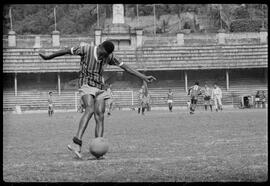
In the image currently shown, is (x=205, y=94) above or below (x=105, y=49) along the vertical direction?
below

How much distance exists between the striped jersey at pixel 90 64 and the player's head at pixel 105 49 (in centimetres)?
6

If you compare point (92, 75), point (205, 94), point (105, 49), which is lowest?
point (205, 94)

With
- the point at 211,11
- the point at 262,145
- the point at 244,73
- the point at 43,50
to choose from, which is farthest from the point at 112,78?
the point at 211,11

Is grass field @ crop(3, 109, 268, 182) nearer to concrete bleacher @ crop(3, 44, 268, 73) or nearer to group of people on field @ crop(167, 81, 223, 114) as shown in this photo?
group of people on field @ crop(167, 81, 223, 114)

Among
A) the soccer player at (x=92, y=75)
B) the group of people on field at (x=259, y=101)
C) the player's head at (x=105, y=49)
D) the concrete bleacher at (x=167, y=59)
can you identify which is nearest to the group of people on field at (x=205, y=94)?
the group of people on field at (x=259, y=101)

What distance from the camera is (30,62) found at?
174 ft

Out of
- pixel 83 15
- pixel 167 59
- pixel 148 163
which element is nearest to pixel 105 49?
pixel 148 163

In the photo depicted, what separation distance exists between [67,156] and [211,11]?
92.0 metres

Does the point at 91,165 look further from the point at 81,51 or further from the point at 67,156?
the point at 81,51

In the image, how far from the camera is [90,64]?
918cm

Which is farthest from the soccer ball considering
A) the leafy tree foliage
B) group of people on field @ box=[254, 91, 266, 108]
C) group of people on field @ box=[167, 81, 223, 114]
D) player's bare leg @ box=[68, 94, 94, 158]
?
the leafy tree foliage

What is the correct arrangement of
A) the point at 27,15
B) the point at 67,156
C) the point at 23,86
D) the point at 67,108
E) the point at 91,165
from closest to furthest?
the point at 91,165
the point at 67,156
the point at 67,108
the point at 23,86
the point at 27,15

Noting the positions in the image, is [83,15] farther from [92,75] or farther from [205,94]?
[92,75]

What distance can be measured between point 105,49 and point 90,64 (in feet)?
1.10
